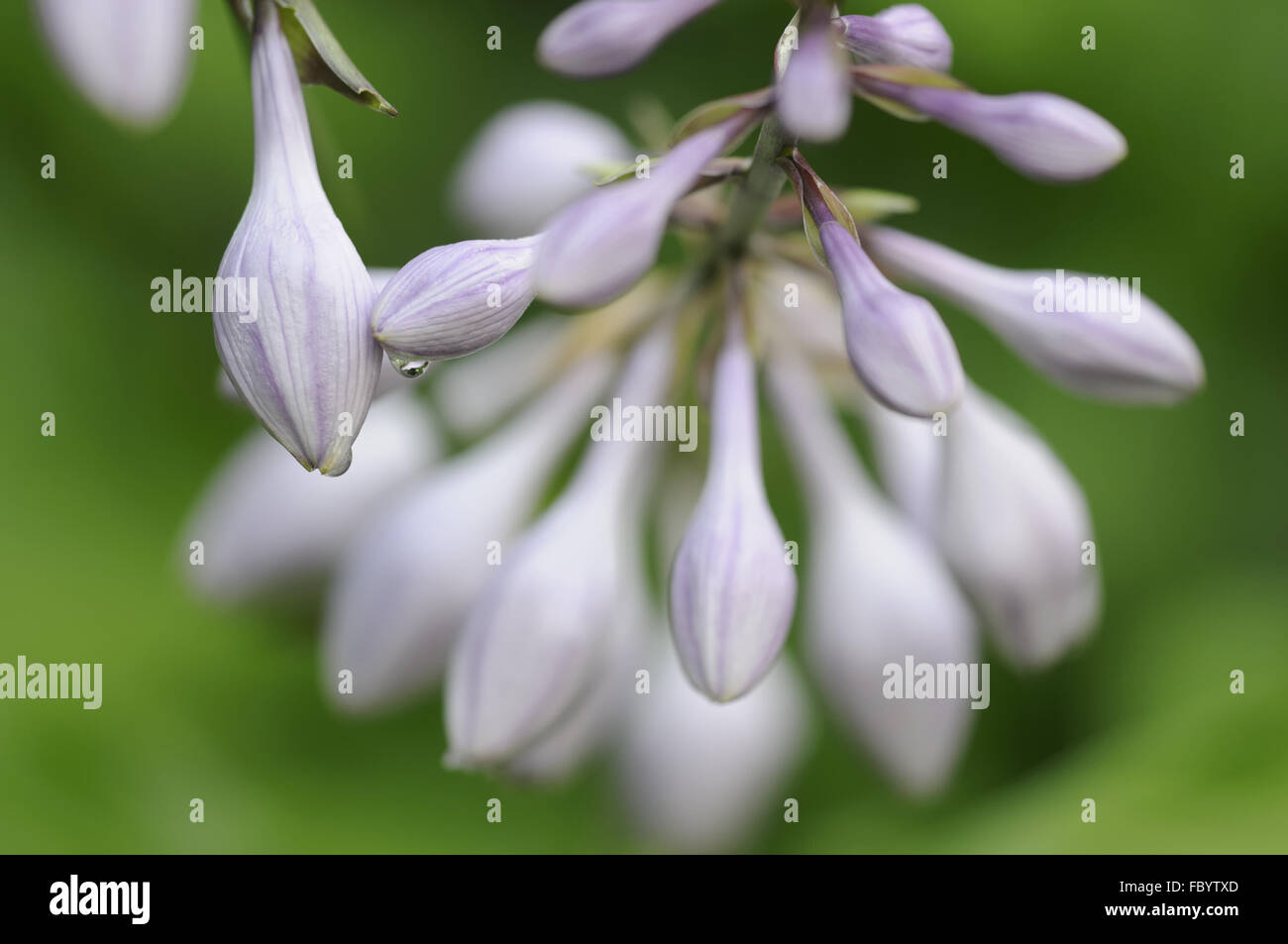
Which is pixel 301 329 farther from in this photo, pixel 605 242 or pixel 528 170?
pixel 528 170

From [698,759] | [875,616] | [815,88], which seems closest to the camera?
Answer: [815,88]

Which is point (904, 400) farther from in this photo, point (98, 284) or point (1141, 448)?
point (98, 284)

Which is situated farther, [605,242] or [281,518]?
[281,518]

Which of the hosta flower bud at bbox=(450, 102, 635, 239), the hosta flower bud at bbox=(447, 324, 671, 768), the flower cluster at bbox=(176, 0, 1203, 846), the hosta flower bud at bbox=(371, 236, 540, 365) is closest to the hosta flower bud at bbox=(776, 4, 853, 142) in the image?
the flower cluster at bbox=(176, 0, 1203, 846)

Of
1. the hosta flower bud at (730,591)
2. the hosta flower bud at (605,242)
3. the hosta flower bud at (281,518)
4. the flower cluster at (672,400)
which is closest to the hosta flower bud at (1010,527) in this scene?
the flower cluster at (672,400)

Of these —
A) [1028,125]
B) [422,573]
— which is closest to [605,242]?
[1028,125]

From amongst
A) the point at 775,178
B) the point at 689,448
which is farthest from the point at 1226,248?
the point at 775,178

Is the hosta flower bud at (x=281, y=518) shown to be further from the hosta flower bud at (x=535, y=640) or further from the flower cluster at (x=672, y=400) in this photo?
the hosta flower bud at (x=535, y=640)

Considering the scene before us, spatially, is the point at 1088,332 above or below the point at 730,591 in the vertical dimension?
above
